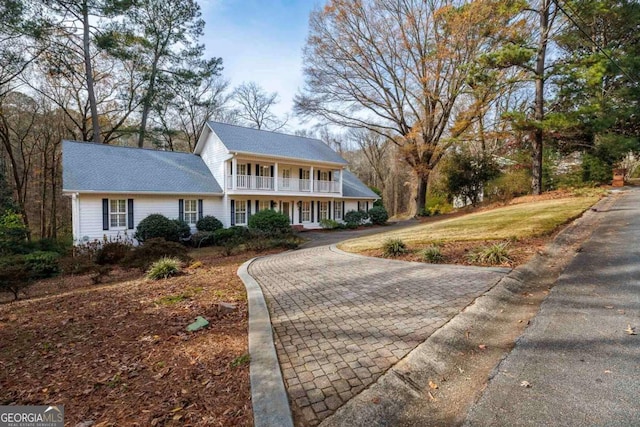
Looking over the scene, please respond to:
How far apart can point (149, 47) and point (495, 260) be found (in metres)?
26.4

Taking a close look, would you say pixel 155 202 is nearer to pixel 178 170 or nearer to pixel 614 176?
pixel 178 170

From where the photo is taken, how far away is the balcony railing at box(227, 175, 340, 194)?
1891 cm

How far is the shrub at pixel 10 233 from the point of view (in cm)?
1254

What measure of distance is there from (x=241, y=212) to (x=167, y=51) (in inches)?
579

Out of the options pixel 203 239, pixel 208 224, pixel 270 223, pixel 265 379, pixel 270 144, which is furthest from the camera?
pixel 270 144

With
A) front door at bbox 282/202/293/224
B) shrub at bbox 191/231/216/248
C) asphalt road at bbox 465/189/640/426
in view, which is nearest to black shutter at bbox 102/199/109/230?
shrub at bbox 191/231/216/248

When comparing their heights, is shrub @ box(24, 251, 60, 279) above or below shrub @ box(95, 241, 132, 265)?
below

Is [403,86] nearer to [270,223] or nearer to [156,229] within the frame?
[270,223]

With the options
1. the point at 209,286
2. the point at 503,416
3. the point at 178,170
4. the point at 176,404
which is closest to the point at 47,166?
the point at 178,170

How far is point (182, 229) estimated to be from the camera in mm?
16328

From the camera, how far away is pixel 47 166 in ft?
72.2

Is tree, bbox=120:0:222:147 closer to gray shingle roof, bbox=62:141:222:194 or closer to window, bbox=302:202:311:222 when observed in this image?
gray shingle roof, bbox=62:141:222:194

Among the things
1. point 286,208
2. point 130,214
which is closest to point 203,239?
point 130,214

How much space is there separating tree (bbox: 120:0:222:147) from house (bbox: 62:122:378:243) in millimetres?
6096
